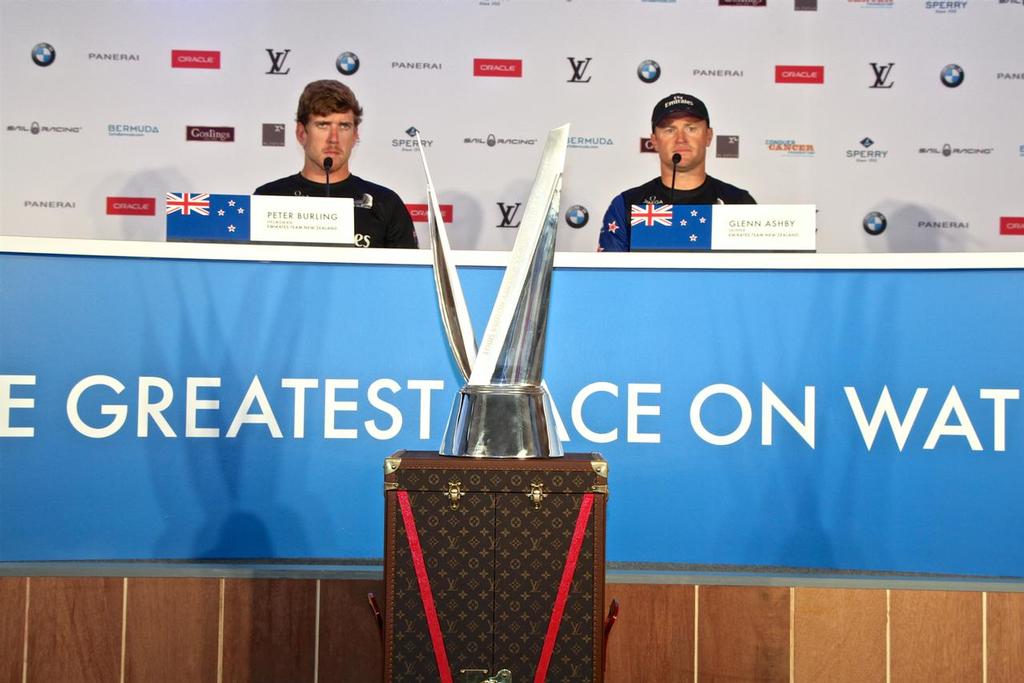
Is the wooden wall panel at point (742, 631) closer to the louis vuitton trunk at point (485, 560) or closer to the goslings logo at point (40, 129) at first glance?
the louis vuitton trunk at point (485, 560)

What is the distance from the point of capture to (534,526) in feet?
4.50

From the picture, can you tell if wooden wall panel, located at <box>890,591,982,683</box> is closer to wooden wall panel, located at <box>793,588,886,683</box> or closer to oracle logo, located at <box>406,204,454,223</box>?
wooden wall panel, located at <box>793,588,886,683</box>

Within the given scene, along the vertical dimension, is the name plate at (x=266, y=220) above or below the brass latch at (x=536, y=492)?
above

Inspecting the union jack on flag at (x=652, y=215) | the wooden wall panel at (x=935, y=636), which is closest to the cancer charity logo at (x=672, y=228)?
Result: the union jack on flag at (x=652, y=215)

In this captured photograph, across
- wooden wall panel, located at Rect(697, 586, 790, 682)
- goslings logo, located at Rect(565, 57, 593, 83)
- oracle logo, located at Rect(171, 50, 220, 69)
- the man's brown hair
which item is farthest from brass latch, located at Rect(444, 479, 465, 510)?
oracle logo, located at Rect(171, 50, 220, 69)

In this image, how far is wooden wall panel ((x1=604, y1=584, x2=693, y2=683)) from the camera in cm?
183

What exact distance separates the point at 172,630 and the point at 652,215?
1.29m

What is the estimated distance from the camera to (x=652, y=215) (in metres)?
2.08

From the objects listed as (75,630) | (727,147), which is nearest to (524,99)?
(727,147)

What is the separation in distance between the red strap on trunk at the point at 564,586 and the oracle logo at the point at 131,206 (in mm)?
3660

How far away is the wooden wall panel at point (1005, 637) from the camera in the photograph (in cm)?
180

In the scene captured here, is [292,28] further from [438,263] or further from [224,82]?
[438,263]

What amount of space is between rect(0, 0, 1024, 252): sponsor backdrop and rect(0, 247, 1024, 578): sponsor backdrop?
2.57 metres

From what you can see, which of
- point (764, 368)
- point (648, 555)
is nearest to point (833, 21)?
point (764, 368)
